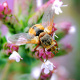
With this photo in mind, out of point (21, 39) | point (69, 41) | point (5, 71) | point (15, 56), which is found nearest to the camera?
point (21, 39)

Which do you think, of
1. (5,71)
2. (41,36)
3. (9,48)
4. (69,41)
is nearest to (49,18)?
(41,36)

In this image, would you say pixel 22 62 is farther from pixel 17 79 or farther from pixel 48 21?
pixel 48 21

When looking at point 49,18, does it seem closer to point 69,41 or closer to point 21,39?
point 21,39

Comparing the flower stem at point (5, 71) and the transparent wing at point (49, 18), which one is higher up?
the transparent wing at point (49, 18)

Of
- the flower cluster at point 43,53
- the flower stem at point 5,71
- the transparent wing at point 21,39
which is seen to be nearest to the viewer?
the transparent wing at point 21,39

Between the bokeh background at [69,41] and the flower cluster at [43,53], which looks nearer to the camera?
the flower cluster at [43,53]

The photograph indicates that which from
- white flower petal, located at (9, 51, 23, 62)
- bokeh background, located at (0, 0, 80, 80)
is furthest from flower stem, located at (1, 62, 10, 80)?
white flower petal, located at (9, 51, 23, 62)

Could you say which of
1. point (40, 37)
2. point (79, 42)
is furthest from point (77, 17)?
point (40, 37)

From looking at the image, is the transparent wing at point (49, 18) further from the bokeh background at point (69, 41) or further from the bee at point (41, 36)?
the bokeh background at point (69, 41)

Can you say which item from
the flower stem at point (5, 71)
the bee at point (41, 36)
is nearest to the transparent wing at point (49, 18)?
the bee at point (41, 36)
